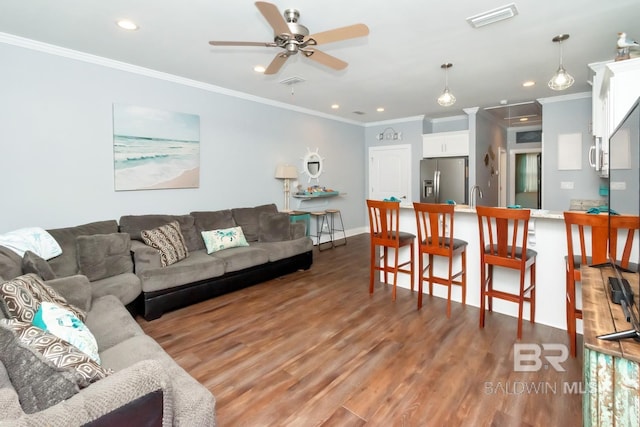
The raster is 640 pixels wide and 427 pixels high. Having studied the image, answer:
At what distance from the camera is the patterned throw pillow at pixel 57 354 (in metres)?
1.09

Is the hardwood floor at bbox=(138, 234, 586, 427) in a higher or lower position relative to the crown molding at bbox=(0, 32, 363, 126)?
lower

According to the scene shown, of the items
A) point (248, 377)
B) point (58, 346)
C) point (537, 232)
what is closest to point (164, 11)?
point (58, 346)

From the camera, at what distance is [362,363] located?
2.28 m

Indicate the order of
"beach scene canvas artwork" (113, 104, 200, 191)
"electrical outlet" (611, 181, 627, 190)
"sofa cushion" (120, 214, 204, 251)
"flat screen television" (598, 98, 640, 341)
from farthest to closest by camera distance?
"beach scene canvas artwork" (113, 104, 200, 191)
"sofa cushion" (120, 214, 204, 251)
"electrical outlet" (611, 181, 627, 190)
"flat screen television" (598, 98, 640, 341)

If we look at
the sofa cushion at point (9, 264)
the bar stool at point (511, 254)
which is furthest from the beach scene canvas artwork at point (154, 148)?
the bar stool at point (511, 254)

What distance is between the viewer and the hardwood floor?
1791 millimetres

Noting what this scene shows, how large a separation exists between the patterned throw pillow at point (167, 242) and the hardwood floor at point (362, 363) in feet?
1.83

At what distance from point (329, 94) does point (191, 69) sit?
→ 6.65ft

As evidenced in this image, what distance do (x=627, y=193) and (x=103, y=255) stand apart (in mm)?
3699

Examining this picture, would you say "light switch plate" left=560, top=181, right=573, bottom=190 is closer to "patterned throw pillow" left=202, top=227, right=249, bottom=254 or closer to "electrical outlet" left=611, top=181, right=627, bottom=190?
"electrical outlet" left=611, top=181, right=627, bottom=190

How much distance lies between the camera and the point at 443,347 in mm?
2473

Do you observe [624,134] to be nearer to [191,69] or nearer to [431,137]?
[191,69]

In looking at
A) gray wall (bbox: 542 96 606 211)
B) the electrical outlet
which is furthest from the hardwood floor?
gray wall (bbox: 542 96 606 211)

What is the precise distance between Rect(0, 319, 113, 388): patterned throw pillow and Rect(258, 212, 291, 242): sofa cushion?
3333mm
